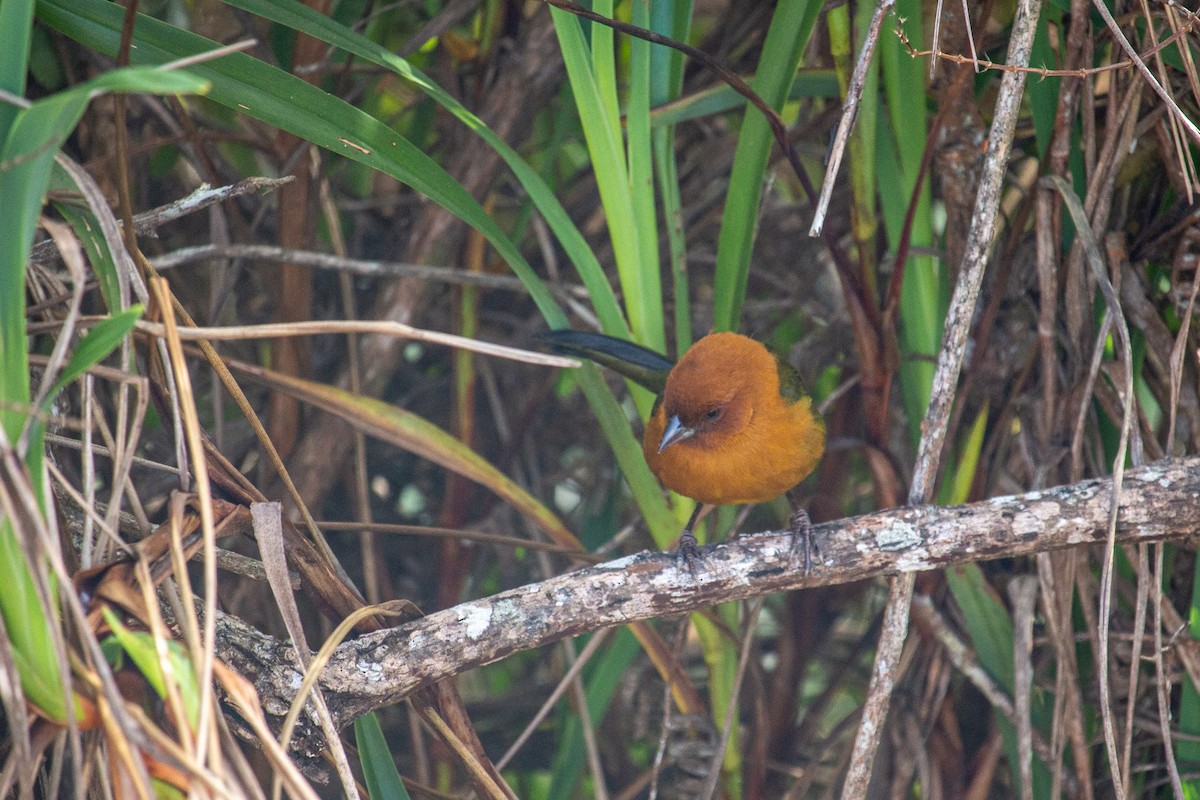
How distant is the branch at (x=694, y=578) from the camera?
1.73 meters

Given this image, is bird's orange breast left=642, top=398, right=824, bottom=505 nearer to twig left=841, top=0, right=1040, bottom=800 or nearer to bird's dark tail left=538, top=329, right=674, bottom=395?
bird's dark tail left=538, top=329, right=674, bottom=395

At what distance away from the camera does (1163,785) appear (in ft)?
7.77

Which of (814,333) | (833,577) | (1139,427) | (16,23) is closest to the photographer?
(16,23)

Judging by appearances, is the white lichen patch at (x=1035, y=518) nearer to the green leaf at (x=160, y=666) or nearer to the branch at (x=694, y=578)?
the branch at (x=694, y=578)

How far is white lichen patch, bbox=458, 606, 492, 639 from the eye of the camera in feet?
5.70

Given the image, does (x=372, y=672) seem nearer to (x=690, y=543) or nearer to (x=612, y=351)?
(x=690, y=543)

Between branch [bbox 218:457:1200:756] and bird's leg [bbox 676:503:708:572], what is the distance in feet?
0.06

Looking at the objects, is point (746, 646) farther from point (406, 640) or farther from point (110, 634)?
point (110, 634)

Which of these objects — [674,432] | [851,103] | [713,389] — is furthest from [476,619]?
[851,103]

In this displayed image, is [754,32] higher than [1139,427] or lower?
higher

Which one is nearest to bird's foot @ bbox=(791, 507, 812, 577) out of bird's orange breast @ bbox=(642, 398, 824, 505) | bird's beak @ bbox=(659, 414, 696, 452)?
bird's orange breast @ bbox=(642, 398, 824, 505)

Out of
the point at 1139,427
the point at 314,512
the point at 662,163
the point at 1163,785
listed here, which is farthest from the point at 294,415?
the point at 1163,785

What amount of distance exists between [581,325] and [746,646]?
1288 millimetres

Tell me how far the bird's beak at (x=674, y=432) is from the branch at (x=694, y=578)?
60 cm
